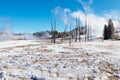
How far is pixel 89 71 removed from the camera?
53.4ft

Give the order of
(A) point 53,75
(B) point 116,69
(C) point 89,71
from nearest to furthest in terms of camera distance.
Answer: (A) point 53,75 → (C) point 89,71 → (B) point 116,69

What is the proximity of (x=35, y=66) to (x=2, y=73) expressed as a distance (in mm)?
3438

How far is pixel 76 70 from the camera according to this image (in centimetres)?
1639

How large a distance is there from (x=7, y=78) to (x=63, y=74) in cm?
445

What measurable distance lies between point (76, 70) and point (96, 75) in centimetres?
189

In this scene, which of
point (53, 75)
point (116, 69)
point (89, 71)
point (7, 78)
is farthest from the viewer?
point (116, 69)

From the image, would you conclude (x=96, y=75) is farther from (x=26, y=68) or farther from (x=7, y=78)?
(x=7, y=78)

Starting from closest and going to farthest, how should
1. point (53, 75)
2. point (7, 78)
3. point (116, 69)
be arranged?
point (7, 78), point (53, 75), point (116, 69)

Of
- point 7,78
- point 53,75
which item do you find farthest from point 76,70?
point 7,78

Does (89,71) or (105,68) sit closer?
(89,71)

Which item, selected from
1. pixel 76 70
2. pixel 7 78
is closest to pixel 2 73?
pixel 7 78

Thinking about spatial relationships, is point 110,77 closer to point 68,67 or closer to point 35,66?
point 68,67

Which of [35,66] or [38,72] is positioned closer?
[38,72]

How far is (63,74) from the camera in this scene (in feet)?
49.6
